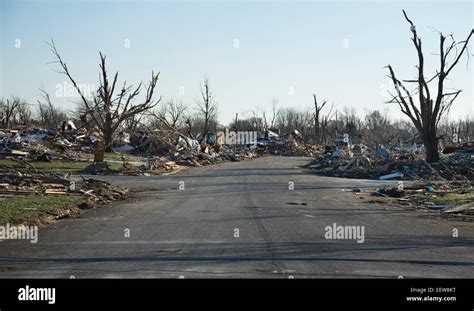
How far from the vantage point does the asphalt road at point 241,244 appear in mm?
8805

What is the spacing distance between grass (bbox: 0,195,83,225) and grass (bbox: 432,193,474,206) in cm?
1247

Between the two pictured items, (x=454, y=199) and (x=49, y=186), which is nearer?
(x=454, y=199)

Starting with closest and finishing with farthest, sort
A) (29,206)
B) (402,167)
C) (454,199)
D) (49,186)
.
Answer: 1. (29,206)
2. (454,199)
3. (49,186)
4. (402,167)

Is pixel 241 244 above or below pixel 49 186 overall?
below

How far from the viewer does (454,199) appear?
20.7 m

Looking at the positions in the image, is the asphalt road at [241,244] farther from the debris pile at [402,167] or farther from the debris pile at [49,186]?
the debris pile at [402,167]

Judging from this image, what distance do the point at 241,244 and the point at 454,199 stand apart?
40.3 feet

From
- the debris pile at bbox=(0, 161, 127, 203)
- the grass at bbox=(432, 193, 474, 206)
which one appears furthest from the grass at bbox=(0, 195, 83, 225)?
the grass at bbox=(432, 193, 474, 206)

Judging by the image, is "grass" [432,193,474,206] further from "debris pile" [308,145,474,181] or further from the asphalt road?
"debris pile" [308,145,474,181]

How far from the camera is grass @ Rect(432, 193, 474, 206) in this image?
63.8ft

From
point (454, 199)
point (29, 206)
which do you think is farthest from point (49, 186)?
point (454, 199)

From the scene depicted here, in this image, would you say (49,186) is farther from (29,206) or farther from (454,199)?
(454,199)
